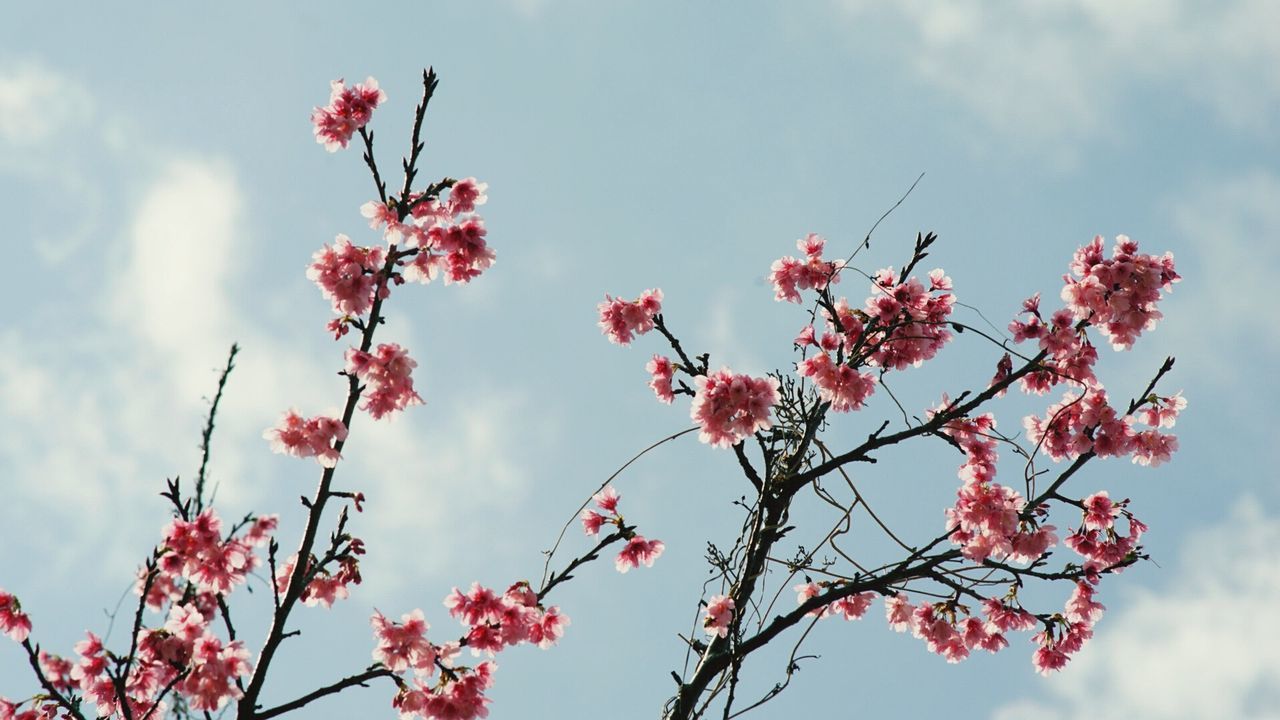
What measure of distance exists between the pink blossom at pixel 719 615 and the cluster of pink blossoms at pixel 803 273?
1.79 m

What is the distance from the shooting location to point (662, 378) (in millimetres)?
5676

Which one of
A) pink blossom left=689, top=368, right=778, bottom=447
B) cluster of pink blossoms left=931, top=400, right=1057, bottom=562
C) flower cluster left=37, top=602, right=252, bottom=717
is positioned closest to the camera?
flower cluster left=37, top=602, right=252, bottom=717

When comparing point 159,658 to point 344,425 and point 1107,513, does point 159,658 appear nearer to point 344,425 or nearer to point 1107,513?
point 344,425

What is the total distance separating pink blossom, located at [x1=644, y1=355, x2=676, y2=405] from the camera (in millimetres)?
5676

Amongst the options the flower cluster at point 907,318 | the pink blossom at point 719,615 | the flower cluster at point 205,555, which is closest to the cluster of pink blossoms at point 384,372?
the flower cluster at point 205,555

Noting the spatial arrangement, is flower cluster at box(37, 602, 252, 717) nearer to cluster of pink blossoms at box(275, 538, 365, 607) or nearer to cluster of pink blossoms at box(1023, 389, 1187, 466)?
→ cluster of pink blossoms at box(275, 538, 365, 607)

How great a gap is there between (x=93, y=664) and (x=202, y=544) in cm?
77

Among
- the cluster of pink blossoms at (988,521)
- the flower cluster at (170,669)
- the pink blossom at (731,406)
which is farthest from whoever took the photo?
the cluster of pink blossoms at (988,521)

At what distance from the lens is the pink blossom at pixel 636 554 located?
5.31 metres

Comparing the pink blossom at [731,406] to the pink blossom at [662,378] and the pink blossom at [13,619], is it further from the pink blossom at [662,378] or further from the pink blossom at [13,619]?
the pink blossom at [13,619]

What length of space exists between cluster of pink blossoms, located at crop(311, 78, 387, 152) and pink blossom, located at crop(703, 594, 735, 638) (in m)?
2.78

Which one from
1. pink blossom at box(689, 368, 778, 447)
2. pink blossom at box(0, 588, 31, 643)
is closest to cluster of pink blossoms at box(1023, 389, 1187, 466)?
pink blossom at box(689, 368, 778, 447)

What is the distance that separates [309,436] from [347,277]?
2.23 feet

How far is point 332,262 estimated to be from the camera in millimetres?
4469
